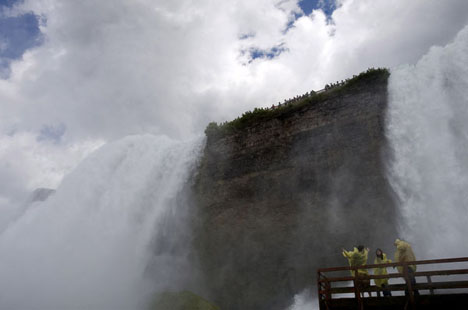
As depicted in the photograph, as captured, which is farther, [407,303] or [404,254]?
[404,254]

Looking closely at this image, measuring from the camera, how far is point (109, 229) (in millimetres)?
21859

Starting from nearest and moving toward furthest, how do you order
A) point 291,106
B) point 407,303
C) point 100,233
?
point 407,303 → point 291,106 → point 100,233

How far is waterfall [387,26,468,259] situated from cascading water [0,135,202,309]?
493 inches

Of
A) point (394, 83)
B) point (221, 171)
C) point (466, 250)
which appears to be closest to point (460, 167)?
point (466, 250)

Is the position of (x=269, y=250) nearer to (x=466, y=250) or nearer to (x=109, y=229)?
(x=466, y=250)

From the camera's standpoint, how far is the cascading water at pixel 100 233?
61.9 feet

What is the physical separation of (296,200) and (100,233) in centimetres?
1313

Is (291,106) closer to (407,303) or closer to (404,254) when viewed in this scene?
(404,254)


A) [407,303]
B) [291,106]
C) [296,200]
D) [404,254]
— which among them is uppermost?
[291,106]

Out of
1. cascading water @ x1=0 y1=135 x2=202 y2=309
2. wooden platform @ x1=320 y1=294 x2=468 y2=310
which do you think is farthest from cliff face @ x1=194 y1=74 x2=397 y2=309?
wooden platform @ x1=320 y1=294 x2=468 y2=310

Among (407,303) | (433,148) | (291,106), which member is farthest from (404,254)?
(291,106)

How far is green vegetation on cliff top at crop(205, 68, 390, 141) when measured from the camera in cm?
1564

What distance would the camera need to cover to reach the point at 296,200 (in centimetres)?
1630

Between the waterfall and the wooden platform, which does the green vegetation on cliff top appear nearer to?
the waterfall
